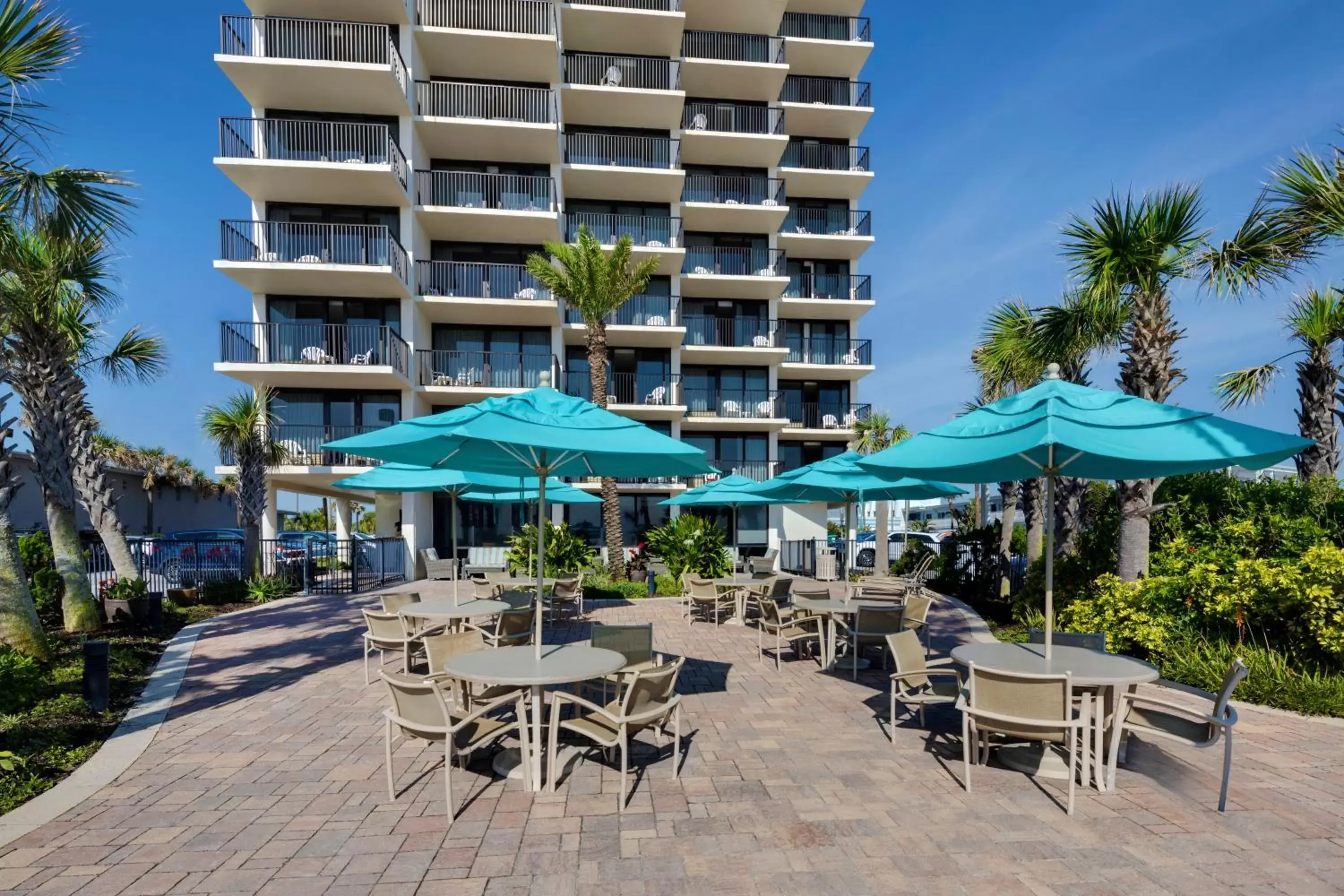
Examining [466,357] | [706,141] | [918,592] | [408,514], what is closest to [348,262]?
[466,357]

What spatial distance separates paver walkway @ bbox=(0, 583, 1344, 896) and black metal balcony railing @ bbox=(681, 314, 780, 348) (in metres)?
19.7

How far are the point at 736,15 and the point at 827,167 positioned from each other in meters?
6.43

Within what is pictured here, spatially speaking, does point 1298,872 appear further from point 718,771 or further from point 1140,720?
point 718,771

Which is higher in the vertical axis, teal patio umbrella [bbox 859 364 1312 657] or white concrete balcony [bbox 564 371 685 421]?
white concrete balcony [bbox 564 371 685 421]

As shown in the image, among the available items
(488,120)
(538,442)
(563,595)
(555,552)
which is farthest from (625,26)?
(538,442)

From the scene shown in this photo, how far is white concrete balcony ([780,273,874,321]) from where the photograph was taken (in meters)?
26.4

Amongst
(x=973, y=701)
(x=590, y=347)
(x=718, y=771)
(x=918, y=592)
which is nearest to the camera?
(x=973, y=701)

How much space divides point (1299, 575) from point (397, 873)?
8.24 meters

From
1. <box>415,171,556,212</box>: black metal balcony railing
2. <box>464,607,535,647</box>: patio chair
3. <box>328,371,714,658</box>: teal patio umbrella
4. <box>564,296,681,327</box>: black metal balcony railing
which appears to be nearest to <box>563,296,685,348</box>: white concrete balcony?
<box>564,296,681,327</box>: black metal balcony railing

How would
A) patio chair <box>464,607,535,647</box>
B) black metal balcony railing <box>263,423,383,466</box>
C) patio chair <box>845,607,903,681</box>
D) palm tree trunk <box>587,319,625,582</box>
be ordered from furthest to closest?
1. black metal balcony railing <box>263,423,383,466</box>
2. palm tree trunk <box>587,319,625,582</box>
3. patio chair <box>845,607,903,681</box>
4. patio chair <box>464,607,535,647</box>

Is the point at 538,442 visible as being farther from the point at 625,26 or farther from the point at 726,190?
the point at 625,26

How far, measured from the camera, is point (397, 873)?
3537 millimetres

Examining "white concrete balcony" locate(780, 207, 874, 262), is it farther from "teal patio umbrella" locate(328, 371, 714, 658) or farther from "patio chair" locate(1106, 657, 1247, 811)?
"patio chair" locate(1106, 657, 1247, 811)

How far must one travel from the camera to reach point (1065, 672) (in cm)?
474
